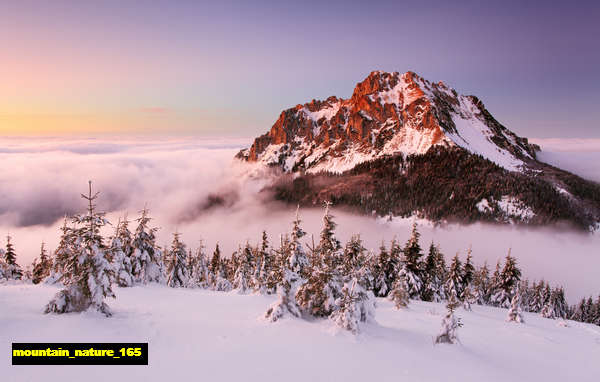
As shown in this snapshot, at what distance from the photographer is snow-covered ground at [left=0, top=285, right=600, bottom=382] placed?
8.80 metres

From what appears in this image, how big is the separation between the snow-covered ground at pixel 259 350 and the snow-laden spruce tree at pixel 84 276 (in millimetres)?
571

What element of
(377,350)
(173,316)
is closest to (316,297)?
(377,350)

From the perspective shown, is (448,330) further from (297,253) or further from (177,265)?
(177,265)

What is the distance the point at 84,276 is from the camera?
12336 millimetres

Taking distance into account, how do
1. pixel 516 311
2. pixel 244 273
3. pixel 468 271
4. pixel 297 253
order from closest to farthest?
pixel 297 253
pixel 516 311
pixel 244 273
pixel 468 271

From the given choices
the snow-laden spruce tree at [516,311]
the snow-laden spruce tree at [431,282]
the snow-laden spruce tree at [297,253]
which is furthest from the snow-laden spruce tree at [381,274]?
the snow-laden spruce tree at [297,253]

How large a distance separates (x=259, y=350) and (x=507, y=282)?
159 feet

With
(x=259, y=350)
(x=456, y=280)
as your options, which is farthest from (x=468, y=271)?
(x=259, y=350)

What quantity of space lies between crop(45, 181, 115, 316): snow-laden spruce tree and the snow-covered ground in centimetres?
57

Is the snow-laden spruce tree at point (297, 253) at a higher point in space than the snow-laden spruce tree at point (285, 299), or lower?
higher

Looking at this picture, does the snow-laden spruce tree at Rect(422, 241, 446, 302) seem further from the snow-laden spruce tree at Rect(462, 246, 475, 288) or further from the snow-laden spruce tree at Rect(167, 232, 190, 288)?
the snow-laden spruce tree at Rect(167, 232, 190, 288)

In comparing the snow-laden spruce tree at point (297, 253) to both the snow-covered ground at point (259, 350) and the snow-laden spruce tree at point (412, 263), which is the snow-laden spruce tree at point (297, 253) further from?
the snow-laden spruce tree at point (412, 263)

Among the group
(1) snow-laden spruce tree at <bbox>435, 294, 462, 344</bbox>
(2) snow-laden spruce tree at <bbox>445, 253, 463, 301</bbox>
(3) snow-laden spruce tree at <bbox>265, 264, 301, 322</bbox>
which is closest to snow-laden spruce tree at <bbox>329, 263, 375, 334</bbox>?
(3) snow-laden spruce tree at <bbox>265, 264, 301, 322</bbox>

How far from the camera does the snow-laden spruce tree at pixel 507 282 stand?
42362 millimetres
